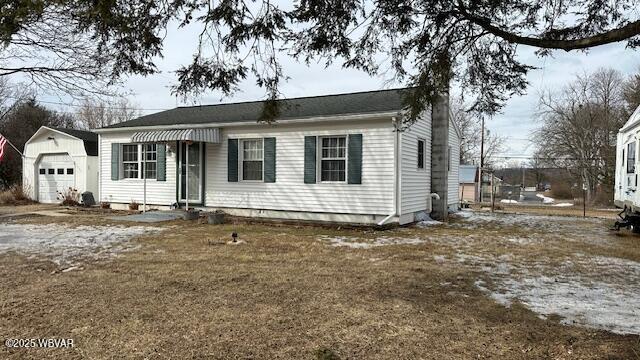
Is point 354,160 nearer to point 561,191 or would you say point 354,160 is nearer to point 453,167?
point 453,167

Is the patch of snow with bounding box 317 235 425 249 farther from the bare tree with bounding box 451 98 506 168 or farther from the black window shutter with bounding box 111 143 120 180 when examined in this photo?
the bare tree with bounding box 451 98 506 168

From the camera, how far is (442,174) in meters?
14.6

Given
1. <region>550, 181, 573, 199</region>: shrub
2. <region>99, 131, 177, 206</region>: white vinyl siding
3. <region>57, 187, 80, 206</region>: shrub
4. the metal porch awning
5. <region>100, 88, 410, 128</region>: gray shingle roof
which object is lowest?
<region>550, 181, 573, 199</region>: shrub

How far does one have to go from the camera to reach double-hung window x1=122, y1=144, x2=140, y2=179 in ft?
52.5

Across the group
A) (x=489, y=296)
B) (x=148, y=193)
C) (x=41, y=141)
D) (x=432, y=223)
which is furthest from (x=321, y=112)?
(x=41, y=141)

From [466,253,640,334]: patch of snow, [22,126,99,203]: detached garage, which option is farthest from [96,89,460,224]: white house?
[466,253,640,334]: patch of snow

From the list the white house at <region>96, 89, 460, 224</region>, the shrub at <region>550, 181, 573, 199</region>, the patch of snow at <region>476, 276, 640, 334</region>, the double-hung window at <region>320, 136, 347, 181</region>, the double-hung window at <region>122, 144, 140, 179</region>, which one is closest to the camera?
the patch of snow at <region>476, 276, 640, 334</region>

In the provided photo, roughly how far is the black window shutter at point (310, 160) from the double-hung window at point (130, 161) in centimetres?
694

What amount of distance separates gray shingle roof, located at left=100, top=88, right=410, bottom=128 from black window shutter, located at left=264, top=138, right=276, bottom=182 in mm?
817

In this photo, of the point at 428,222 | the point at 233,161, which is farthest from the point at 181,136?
the point at 428,222

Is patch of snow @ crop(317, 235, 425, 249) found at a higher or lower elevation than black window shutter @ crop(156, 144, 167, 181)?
lower

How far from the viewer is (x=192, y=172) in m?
14.7

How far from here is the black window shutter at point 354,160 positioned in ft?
39.5

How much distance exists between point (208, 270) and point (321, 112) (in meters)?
7.23
